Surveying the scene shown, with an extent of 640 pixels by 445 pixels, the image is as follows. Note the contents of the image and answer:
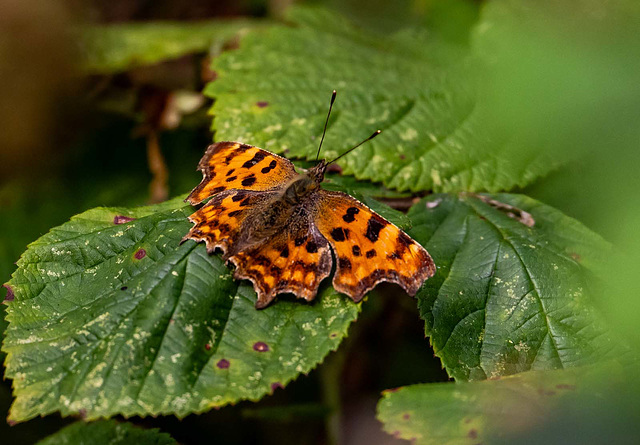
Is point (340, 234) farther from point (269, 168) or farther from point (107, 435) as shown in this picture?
point (107, 435)

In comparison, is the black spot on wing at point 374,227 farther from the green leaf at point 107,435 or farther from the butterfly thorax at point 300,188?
the green leaf at point 107,435

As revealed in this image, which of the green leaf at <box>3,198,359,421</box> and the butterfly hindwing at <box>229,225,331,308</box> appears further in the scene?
the butterfly hindwing at <box>229,225,331,308</box>

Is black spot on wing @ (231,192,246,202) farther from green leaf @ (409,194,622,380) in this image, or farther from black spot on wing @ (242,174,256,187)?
green leaf @ (409,194,622,380)

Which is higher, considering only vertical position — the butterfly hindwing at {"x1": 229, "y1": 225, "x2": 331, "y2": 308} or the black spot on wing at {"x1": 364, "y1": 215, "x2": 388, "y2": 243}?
the black spot on wing at {"x1": 364, "y1": 215, "x2": 388, "y2": 243}

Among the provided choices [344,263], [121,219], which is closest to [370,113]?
[344,263]

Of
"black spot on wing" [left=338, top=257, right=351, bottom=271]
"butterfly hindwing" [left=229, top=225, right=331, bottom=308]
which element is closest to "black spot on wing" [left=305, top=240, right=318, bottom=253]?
"butterfly hindwing" [left=229, top=225, right=331, bottom=308]

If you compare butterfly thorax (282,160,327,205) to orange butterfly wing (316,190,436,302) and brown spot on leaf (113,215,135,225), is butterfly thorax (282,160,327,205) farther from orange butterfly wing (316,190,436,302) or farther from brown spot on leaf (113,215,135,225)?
brown spot on leaf (113,215,135,225)

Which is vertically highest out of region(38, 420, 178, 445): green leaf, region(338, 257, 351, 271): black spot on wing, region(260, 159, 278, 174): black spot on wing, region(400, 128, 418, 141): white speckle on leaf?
region(400, 128, 418, 141): white speckle on leaf

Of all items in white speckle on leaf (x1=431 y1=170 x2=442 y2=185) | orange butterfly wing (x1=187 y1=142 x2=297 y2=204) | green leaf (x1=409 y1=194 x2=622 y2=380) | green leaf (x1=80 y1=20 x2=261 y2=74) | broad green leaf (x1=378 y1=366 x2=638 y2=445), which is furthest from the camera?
green leaf (x1=80 y1=20 x2=261 y2=74)

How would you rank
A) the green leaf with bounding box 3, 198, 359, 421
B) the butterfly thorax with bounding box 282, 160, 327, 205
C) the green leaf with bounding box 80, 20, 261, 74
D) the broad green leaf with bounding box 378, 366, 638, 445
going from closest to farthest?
the broad green leaf with bounding box 378, 366, 638, 445, the green leaf with bounding box 3, 198, 359, 421, the butterfly thorax with bounding box 282, 160, 327, 205, the green leaf with bounding box 80, 20, 261, 74
